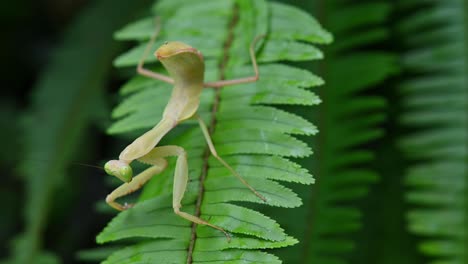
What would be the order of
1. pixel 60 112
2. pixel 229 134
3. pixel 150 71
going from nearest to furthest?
pixel 229 134 → pixel 150 71 → pixel 60 112

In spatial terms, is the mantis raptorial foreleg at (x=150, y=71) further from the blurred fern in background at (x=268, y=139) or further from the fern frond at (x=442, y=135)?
the fern frond at (x=442, y=135)

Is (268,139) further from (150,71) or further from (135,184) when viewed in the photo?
(150,71)

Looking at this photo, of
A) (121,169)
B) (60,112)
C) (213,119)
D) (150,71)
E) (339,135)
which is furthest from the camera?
(60,112)

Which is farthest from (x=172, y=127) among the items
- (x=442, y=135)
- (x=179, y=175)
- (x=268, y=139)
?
(x=442, y=135)

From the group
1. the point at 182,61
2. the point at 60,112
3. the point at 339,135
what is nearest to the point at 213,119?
the point at 182,61

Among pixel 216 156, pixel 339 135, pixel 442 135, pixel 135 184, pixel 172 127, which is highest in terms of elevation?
pixel 442 135

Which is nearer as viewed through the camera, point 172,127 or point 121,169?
point 121,169

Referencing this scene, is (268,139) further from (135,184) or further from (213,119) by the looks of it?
(135,184)

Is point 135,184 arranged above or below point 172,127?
below

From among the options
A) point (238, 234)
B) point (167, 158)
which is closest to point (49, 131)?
point (167, 158)

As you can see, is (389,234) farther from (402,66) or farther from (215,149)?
(215,149)
